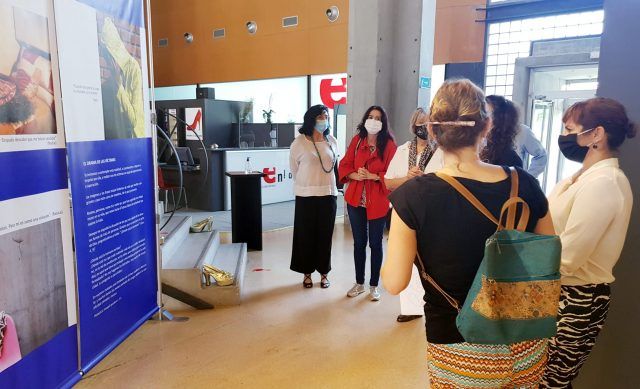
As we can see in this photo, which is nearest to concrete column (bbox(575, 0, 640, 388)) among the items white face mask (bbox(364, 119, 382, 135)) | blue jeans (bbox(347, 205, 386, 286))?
white face mask (bbox(364, 119, 382, 135))

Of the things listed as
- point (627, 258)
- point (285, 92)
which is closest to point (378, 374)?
point (627, 258)

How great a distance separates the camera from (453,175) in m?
1.21

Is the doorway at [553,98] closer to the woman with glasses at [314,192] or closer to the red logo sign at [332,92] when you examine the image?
the woman with glasses at [314,192]

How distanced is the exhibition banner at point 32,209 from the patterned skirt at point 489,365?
1793mm

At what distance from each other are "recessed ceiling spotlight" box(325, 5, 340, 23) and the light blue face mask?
218 inches

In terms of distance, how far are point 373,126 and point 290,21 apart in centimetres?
668

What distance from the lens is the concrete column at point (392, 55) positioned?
5.88m

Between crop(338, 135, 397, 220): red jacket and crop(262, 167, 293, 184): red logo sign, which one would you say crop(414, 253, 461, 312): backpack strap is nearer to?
crop(338, 135, 397, 220): red jacket

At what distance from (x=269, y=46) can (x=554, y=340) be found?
29.8ft

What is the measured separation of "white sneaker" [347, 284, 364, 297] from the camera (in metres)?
3.84

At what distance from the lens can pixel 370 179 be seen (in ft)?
11.7

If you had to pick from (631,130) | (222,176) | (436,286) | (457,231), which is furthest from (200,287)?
(222,176)

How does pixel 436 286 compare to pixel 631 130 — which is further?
pixel 631 130

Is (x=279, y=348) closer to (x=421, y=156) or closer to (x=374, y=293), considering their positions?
(x=374, y=293)
